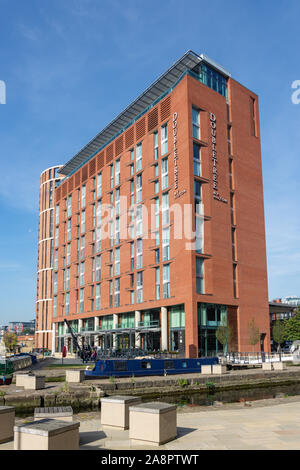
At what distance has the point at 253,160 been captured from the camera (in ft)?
200

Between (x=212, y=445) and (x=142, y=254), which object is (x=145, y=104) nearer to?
(x=142, y=254)

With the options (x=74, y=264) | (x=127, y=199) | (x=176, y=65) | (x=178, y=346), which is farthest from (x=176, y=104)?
(x=74, y=264)

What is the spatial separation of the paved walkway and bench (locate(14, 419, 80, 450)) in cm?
128

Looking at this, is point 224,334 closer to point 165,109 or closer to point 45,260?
point 165,109

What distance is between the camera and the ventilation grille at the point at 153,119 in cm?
5888

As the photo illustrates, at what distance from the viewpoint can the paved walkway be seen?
9719mm

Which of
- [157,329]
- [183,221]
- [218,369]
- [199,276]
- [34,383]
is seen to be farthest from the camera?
[157,329]

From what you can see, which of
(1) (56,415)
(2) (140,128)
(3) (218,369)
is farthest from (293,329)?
(1) (56,415)

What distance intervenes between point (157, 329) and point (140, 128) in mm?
28114

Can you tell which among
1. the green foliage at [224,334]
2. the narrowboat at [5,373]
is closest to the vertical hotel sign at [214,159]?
the green foliage at [224,334]

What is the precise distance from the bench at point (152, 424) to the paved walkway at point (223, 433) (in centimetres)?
19

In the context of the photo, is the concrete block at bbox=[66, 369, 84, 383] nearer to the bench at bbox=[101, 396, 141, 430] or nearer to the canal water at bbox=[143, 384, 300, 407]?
the canal water at bbox=[143, 384, 300, 407]

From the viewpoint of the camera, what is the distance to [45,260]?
131 metres
